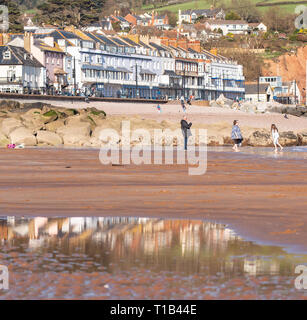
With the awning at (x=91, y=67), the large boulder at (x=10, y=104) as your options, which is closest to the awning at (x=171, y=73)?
the awning at (x=91, y=67)

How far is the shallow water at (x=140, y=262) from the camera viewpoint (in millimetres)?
6340

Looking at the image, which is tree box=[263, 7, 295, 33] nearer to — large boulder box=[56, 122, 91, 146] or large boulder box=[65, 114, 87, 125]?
large boulder box=[65, 114, 87, 125]

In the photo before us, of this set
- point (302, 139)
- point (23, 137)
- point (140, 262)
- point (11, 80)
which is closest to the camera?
point (140, 262)

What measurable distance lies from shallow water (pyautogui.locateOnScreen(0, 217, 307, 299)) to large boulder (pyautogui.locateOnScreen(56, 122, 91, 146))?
24.0 meters

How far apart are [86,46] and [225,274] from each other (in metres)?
97.1

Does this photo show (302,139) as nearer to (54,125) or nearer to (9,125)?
(54,125)

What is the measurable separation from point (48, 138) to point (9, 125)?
2448 mm

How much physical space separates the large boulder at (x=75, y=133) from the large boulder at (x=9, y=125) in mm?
1787

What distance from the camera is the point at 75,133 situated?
3425cm

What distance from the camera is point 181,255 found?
25.5 ft

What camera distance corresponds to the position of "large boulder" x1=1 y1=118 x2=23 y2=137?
33.4 m

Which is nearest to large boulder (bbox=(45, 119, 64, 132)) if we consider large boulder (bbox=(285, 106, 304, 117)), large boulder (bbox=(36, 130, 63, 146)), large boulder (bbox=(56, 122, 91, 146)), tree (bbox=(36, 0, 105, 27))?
large boulder (bbox=(56, 122, 91, 146))

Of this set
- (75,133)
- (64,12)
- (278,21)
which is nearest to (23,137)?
(75,133)
